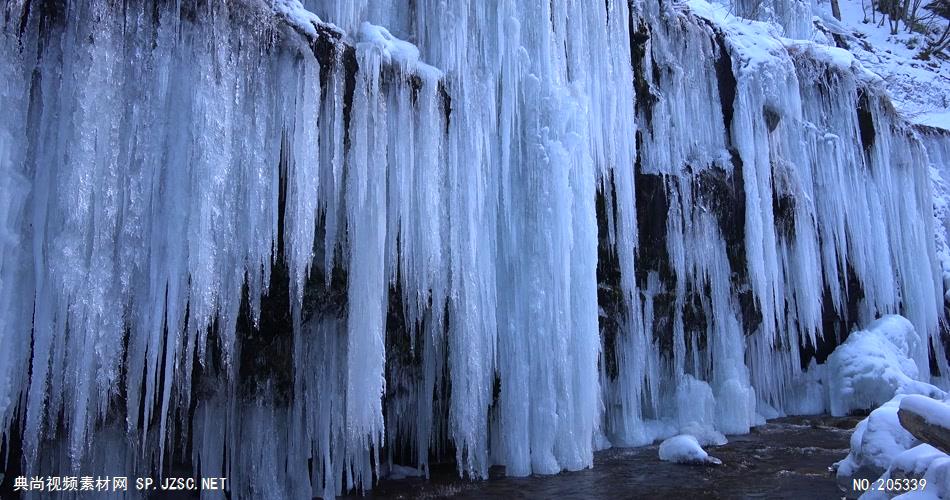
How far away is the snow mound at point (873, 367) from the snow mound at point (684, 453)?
654 centimetres

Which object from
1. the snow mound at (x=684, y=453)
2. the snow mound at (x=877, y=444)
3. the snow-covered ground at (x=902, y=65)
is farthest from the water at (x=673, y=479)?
the snow-covered ground at (x=902, y=65)

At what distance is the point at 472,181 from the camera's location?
7891mm

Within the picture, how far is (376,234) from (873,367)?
11416 millimetres

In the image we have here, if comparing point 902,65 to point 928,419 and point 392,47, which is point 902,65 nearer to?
point 392,47

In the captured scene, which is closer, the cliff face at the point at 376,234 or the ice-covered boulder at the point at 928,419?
the ice-covered boulder at the point at 928,419

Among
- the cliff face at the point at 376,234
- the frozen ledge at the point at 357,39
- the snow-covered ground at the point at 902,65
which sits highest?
the snow-covered ground at the point at 902,65

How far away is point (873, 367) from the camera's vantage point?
13531 mm

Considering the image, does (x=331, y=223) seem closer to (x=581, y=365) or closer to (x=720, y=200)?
(x=581, y=365)

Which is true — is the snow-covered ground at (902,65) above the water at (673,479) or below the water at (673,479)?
above

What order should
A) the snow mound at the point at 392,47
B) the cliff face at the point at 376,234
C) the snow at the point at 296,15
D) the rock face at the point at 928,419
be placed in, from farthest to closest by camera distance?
the snow mound at the point at 392,47, the snow at the point at 296,15, the cliff face at the point at 376,234, the rock face at the point at 928,419

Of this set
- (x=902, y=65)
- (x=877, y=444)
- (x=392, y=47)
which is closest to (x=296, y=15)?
(x=392, y=47)

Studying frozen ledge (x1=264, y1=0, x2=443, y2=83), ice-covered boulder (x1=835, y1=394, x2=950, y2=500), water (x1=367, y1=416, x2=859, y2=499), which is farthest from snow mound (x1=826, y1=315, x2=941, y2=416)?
frozen ledge (x1=264, y1=0, x2=443, y2=83)

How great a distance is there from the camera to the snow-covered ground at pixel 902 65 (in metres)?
23.3

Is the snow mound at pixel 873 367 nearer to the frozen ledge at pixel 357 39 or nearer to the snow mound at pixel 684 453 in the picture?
the snow mound at pixel 684 453
